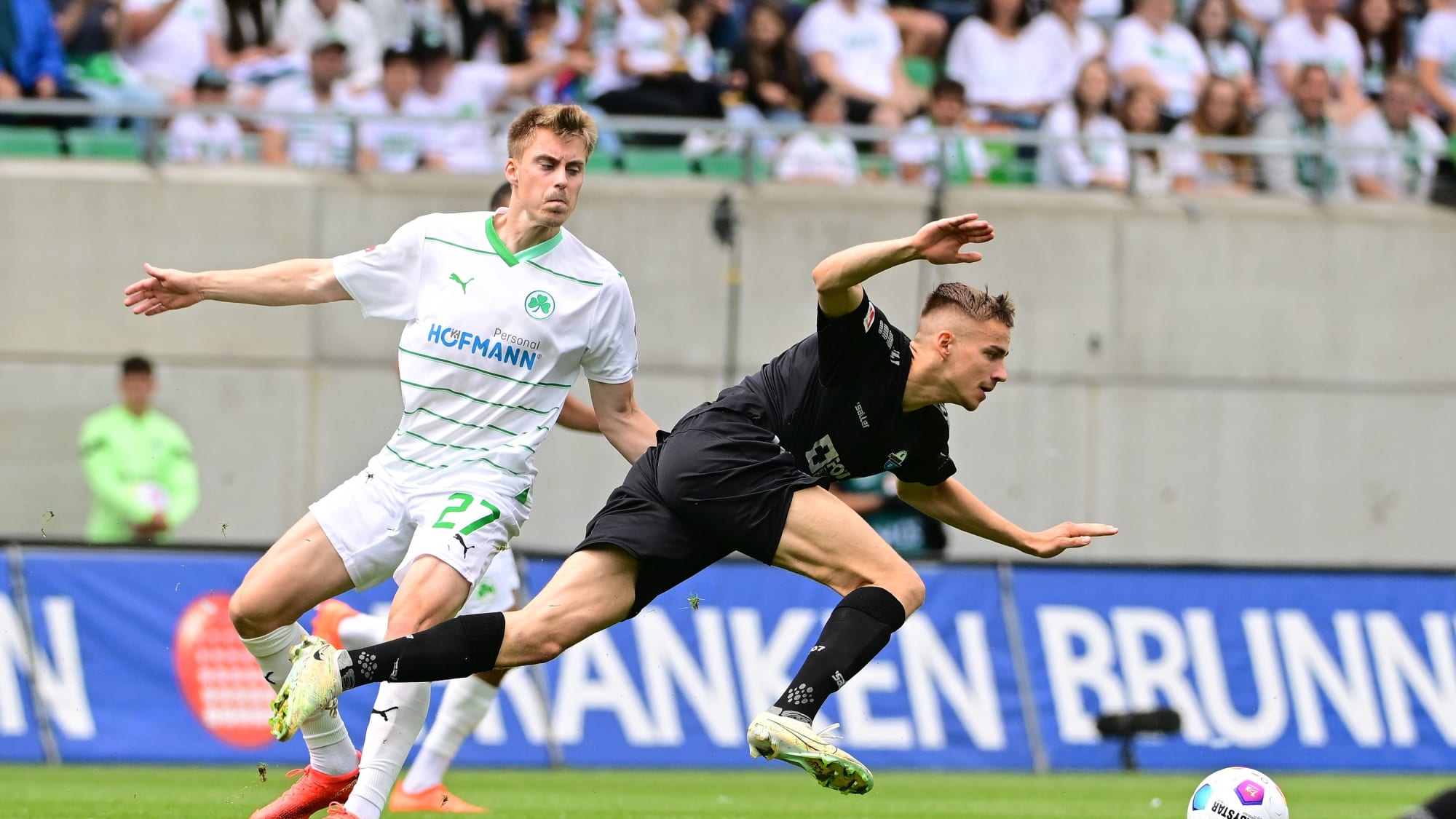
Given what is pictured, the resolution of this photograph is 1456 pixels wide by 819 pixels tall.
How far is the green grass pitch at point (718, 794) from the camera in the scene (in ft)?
30.6

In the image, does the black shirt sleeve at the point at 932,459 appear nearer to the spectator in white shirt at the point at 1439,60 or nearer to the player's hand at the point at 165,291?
the player's hand at the point at 165,291

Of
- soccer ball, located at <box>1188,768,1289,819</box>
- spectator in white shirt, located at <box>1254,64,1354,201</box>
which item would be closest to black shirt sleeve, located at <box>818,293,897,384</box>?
soccer ball, located at <box>1188,768,1289,819</box>

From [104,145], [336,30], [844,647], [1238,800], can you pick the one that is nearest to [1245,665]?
[1238,800]

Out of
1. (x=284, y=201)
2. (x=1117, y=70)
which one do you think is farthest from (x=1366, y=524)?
(x=284, y=201)

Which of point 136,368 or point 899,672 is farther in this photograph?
point 136,368

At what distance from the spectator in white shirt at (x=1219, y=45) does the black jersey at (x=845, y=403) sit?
11.1 m

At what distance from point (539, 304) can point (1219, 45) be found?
471 inches

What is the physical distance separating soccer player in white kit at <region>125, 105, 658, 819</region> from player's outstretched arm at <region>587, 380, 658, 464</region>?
0.71ft

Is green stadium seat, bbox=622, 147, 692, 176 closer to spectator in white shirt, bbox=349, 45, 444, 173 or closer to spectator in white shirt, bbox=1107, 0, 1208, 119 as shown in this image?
spectator in white shirt, bbox=349, 45, 444, 173

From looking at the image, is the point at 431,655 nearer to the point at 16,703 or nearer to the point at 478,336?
the point at 478,336

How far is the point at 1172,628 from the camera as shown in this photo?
1299 centimetres

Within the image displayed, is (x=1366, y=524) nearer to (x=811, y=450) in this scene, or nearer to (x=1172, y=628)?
(x=1172, y=628)

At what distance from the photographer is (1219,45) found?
17672 mm

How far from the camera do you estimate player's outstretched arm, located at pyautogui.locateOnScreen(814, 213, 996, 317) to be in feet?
20.9
